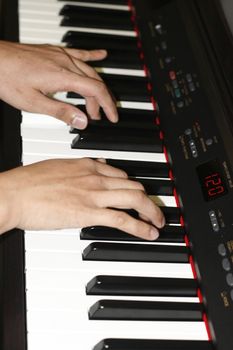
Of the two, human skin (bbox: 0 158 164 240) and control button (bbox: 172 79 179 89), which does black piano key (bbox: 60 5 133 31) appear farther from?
human skin (bbox: 0 158 164 240)

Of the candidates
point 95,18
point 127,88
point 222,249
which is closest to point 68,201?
point 222,249

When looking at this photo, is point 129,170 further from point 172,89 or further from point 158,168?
point 172,89

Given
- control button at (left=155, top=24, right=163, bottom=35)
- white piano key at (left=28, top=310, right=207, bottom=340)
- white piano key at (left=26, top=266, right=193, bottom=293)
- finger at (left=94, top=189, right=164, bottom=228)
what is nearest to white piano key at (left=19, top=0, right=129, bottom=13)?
control button at (left=155, top=24, right=163, bottom=35)

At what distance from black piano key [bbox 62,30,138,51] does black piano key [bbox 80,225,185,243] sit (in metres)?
0.71

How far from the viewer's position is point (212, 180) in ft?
4.90

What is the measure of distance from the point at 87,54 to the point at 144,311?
83 cm

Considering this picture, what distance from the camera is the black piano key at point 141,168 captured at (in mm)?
1581

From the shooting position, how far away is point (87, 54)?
1832 millimetres

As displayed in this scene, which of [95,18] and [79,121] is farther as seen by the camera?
[95,18]

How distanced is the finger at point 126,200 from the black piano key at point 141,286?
149 millimetres

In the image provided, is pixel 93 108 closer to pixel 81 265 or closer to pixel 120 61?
pixel 120 61

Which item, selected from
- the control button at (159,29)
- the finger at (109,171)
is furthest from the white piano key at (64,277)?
the control button at (159,29)

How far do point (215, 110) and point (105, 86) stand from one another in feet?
1.00

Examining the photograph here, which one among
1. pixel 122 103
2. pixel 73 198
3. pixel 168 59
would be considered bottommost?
pixel 73 198
